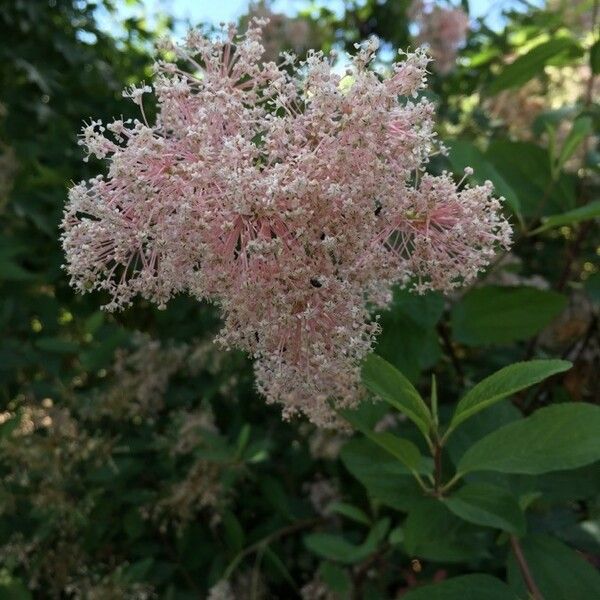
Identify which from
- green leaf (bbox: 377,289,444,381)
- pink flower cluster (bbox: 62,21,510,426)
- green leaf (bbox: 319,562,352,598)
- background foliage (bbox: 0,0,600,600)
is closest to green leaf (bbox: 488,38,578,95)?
background foliage (bbox: 0,0,600,600)

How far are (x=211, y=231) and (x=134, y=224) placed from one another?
0.10m

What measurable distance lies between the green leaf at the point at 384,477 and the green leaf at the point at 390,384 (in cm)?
15

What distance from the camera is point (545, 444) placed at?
2.80 ft

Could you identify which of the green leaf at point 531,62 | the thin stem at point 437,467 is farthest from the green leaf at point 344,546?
the green leaf at point 531,62

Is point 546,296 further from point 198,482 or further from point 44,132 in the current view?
point 44,132

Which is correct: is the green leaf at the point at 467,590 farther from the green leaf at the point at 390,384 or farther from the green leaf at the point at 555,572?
the green leaf at the point at 390,384

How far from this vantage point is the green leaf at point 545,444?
2.72 ft

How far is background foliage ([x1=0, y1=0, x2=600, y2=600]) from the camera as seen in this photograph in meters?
1.09

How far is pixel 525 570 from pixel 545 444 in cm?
22

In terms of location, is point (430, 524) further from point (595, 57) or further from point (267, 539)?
point (595, 57)

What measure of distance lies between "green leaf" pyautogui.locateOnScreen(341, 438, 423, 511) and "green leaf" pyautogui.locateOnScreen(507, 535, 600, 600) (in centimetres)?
17

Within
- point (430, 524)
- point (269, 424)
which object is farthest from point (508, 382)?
point (269, 424)

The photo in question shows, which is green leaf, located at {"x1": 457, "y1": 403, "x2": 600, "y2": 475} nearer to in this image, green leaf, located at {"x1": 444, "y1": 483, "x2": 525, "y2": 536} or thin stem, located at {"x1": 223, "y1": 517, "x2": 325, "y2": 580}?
green leaf, located at {"x1": 444, "y1": 483, "x2": 525, "y2": 536}

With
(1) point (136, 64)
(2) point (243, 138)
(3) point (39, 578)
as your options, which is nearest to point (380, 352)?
(2) point (243, 138)
